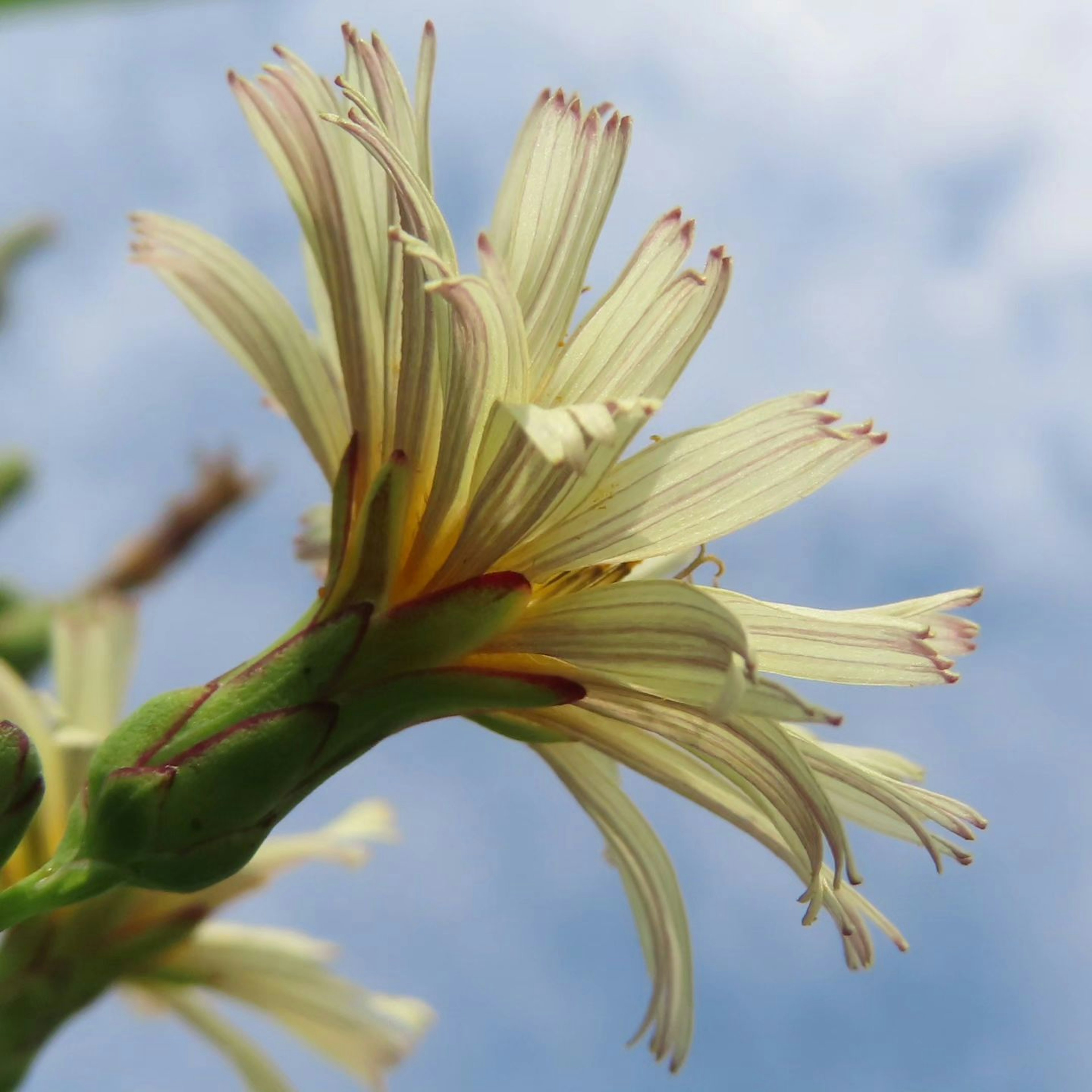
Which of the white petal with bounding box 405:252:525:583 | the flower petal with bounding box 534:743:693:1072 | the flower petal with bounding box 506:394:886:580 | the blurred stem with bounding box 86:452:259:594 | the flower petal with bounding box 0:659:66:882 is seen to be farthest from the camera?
the blurred stem with bounding box 86:452:259:594

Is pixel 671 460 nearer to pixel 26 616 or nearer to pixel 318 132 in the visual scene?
pixel 318 132

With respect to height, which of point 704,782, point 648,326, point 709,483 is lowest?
point 704,782

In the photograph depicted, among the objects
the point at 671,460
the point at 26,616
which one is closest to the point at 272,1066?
the point at 26,616

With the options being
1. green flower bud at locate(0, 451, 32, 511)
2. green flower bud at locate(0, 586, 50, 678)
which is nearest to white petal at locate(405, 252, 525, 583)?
green flower bud at locate(0, 586, 50, 678)

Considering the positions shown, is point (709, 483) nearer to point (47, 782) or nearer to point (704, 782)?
point (704, 782)

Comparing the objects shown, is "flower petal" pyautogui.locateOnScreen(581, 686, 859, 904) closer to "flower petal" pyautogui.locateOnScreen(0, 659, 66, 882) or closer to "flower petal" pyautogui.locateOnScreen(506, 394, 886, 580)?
"flower petal" pyautogui.locateOnScreen(506, 394, 886, 580)

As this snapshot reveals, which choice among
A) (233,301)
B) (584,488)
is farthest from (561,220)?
(233,301)
